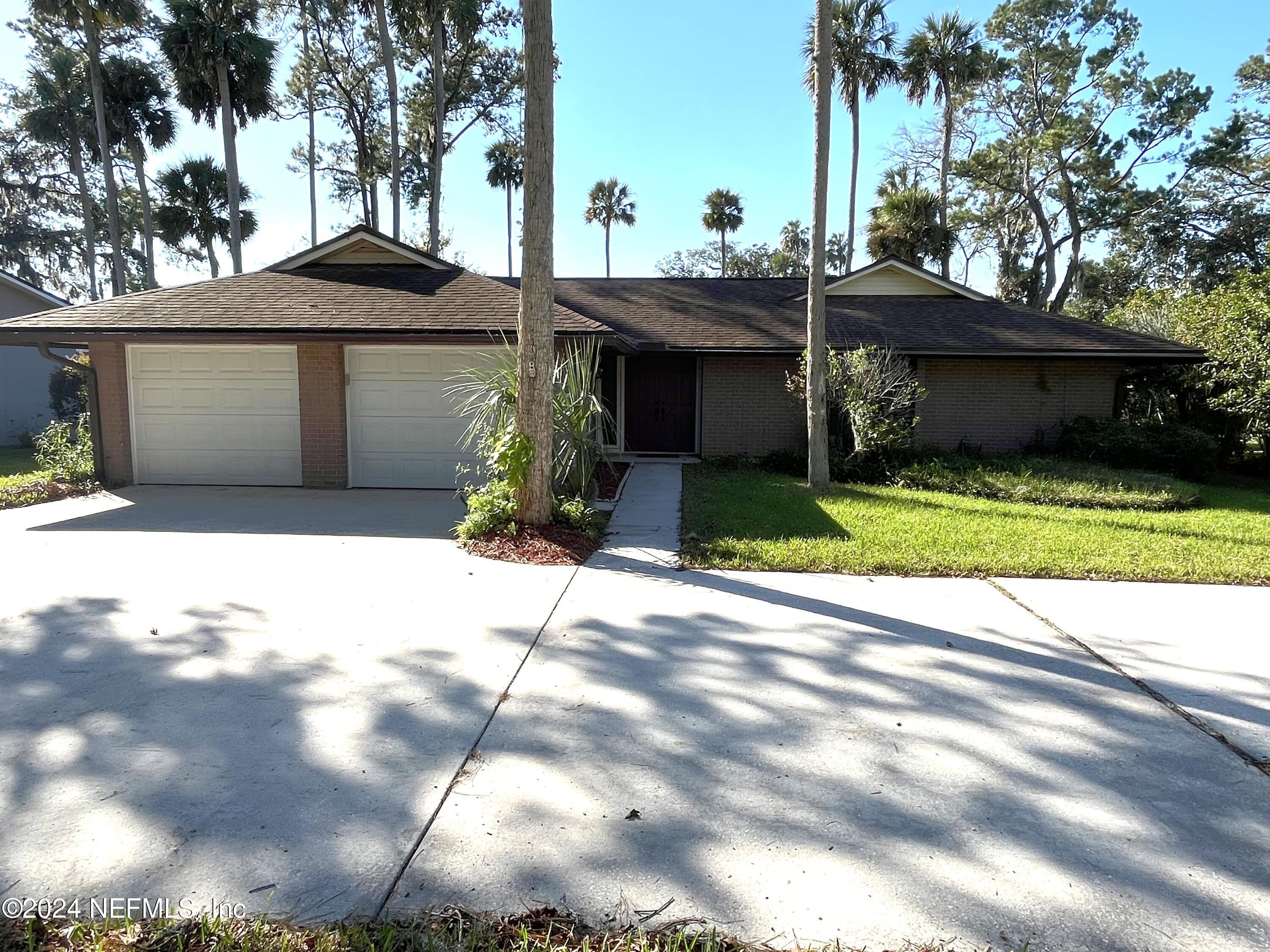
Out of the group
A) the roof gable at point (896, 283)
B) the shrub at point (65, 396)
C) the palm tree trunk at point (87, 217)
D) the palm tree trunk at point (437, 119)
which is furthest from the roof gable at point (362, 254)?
the palm tree trunk at point (87, 217)

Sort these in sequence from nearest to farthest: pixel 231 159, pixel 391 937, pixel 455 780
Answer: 1. pixel 391 937
2. pixel 455 780
3. pixel 231 159

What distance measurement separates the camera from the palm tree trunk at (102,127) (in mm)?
21469

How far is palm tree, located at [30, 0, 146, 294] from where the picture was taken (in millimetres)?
21000

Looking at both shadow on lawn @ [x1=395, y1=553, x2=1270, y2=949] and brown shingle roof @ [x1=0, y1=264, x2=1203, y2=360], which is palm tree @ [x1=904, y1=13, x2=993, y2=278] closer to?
brown shingle roof @ [x1=0, y1=264, x2=1203, y2=360]

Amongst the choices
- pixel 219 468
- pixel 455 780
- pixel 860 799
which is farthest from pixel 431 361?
pixel 860 799

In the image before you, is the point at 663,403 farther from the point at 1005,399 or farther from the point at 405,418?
the point at 1005,399

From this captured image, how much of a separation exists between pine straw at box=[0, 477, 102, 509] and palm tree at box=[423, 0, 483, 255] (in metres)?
15.7

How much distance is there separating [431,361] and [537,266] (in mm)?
3981

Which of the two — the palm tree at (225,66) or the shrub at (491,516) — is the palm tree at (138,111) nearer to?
the palm tree at (225,66)

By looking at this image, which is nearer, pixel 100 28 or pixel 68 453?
pixel 68 453

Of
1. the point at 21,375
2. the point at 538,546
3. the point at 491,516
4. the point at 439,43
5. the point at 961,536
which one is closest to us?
the point at 538,546

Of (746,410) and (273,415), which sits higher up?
(746,410)

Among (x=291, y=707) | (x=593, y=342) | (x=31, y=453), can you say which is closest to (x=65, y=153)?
(x=31, y=453)

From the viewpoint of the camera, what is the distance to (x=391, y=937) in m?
2.14
